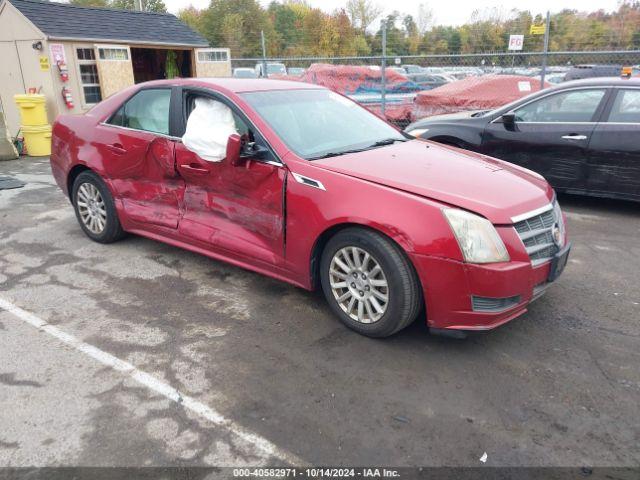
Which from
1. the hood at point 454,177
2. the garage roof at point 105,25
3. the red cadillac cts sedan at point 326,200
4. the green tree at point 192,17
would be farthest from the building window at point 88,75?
the green tree at point 192,17

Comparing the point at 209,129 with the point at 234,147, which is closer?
A: the point at 234,147

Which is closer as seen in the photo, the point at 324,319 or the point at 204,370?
the point at 204,370

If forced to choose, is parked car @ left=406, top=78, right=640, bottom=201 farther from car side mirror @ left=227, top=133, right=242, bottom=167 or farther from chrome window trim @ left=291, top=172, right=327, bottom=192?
car side mirror @ left=227, top=133, right=242, bottom=167

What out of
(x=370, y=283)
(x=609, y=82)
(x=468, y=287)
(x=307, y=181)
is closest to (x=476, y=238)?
(x=468, y=287)

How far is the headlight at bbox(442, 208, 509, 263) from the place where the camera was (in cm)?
302

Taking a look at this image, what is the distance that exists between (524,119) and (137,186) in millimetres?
4714

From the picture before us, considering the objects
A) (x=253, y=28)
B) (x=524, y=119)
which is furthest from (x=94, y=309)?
(x=253, y=28)

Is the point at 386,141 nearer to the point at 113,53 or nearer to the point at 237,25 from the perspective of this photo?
the point at 113,53

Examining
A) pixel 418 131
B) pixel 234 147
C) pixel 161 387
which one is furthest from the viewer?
pixel 418 131

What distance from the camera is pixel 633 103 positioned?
232 inches

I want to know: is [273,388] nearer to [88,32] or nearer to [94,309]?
[94,309]

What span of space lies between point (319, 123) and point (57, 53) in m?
8.72

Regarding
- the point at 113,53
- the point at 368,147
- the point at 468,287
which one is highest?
the point at 113,53

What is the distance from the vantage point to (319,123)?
418 centimetres
